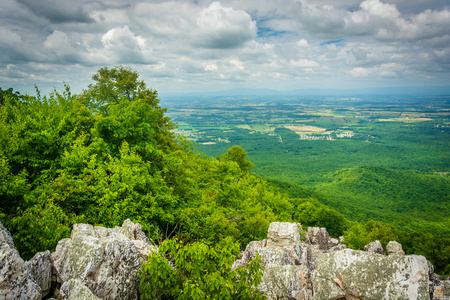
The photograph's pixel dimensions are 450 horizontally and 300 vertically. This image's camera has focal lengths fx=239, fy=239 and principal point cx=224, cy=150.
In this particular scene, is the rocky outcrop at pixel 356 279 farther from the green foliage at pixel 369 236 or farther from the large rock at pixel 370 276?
the green foliage at pixel 369 236

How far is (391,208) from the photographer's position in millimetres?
116125

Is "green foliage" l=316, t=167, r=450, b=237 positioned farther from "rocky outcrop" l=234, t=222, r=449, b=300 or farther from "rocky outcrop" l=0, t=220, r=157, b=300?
"rocky outcrop" l=0, t=220, r=157, b=300

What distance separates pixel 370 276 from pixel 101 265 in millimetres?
11217

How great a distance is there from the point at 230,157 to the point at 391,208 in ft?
348

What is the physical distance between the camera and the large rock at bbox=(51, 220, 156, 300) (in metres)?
9.47

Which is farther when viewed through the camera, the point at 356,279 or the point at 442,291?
the point at 442,291

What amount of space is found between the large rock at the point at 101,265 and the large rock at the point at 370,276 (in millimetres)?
8121

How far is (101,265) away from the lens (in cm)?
970

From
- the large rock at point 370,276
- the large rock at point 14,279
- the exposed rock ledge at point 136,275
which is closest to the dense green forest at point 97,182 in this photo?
the exposed rock ledge at point 136,275

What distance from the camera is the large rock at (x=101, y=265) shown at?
9.47 meters

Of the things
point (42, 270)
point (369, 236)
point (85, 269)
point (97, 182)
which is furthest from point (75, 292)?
point (369, 236)

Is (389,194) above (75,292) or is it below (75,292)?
below

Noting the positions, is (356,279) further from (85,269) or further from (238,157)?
(238,157)

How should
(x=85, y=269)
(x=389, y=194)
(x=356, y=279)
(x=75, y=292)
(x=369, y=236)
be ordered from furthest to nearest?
(x=389, y=194) → (x=369, y=236) → (x=356, y=279) → (x=85, y=269) → (x=75, y=292)
